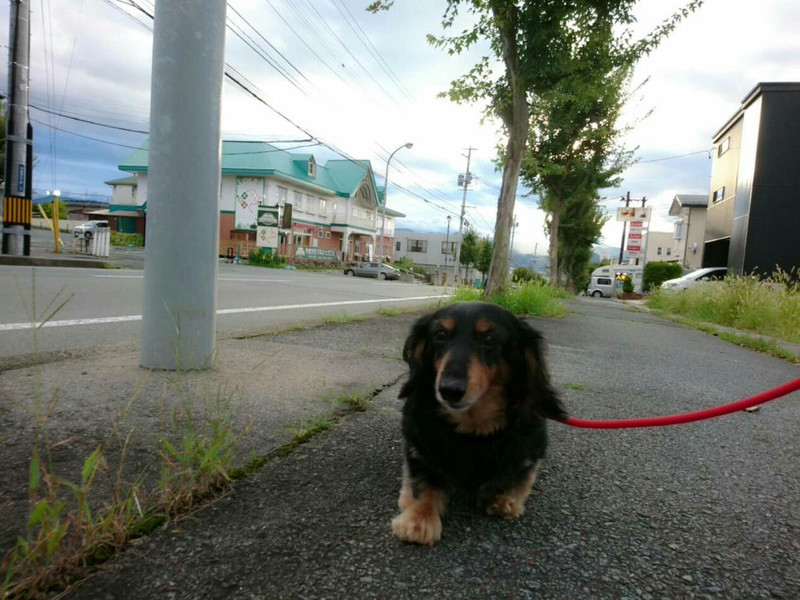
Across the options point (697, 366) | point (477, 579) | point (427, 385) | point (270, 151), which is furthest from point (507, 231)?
point (270, 151)

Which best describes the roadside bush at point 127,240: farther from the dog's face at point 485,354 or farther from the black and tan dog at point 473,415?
the black and tan dog at point 473,415

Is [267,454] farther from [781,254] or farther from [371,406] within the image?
[781,254]

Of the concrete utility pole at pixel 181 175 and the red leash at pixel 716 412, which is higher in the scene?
the concrete utility pole at pixel 181 175

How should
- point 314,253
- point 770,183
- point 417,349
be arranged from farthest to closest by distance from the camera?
point 314,253 < point 770,183 < point 417,349

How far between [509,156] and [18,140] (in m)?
13.3

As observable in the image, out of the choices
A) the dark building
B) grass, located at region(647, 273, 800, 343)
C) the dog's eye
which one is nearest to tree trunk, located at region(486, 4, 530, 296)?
grass, located at region(647, 273, 800, 343)

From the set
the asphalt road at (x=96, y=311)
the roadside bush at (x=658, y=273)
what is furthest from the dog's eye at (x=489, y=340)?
the roadside bush at (x=658, y=273)

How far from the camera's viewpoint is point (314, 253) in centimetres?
3931

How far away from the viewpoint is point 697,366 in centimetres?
529

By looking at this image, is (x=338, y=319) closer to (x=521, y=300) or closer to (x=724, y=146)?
(x=521, y=300)

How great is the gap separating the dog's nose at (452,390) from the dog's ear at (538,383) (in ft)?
1.35

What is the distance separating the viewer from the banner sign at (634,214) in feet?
93.8

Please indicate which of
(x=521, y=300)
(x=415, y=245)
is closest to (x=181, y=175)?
(x=521, y=300)

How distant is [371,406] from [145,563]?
1603mm
